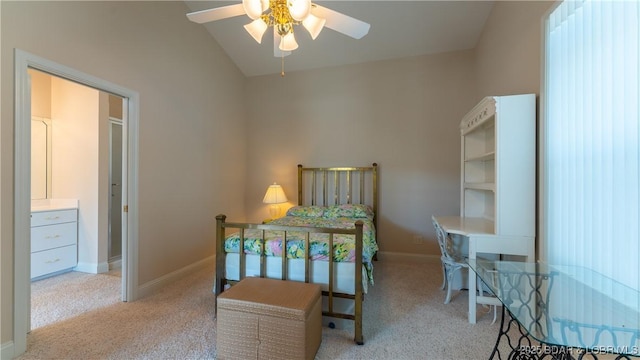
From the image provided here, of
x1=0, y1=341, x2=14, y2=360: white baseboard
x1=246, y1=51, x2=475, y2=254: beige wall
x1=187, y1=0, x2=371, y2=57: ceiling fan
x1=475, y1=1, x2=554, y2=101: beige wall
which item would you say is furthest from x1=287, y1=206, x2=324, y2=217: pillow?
x1=0, y1=341, x2=14, y2=360: white baseboard

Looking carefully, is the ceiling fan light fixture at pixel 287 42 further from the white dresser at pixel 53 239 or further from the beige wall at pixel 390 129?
the white dresser at pixel 53 239

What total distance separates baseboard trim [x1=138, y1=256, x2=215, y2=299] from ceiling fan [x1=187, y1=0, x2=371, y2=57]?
101 inches

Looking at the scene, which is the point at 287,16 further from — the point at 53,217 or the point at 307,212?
the point at 53,217

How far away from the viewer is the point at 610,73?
1328 millimetres

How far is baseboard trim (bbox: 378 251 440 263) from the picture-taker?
3648 mm

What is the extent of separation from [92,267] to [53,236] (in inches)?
22.2

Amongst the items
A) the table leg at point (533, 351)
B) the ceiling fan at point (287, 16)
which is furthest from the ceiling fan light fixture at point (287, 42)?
the table leg at point (533, 351)

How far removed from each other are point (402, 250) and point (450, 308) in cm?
140

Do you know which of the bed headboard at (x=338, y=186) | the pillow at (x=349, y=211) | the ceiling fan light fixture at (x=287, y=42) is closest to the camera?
the ceiling fan light fixture at (x=287, y=42)

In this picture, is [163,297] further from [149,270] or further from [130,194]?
[130,194]

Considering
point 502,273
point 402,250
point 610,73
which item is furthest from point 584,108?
point 402,250

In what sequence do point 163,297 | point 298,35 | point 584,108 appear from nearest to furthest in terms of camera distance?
1. point 584,108
2. point 163,297
3. point 298,35

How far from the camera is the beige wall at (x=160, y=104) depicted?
5.49ft

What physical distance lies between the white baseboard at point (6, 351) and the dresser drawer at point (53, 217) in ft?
5.86
